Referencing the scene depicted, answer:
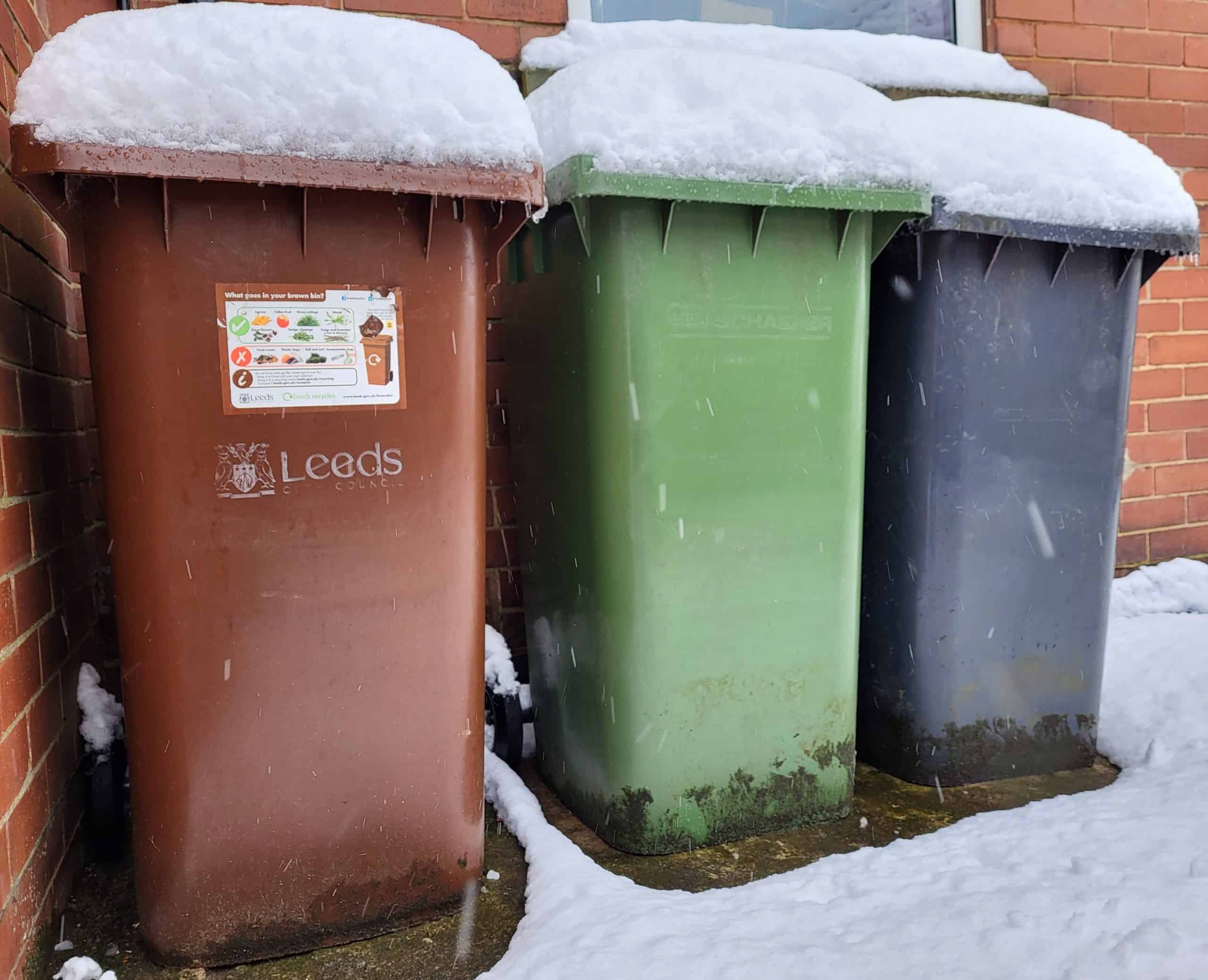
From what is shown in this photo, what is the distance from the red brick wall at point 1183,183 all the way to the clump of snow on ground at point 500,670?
2808 millimetres

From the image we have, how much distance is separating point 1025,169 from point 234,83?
179cm

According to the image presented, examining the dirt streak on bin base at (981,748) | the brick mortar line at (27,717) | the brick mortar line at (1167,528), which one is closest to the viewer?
the brick mortar line at (27,717)

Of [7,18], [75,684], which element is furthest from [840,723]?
[7,18]

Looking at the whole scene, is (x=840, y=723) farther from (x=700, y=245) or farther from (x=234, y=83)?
(x=234, y=83)

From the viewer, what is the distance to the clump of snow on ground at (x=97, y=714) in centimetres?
202

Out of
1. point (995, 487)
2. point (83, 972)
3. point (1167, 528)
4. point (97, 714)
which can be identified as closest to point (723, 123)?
point (995, 487)

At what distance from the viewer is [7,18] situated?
1.81m

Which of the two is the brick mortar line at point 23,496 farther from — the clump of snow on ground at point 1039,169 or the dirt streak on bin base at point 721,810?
the clump of snow on ground at point 1039,169

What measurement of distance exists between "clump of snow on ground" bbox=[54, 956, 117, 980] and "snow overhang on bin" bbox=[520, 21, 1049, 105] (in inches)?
105

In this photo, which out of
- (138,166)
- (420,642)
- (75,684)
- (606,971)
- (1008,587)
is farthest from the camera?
(1008,587)

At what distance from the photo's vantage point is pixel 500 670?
249cm

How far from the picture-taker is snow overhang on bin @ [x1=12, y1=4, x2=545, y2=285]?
1396 millimetres

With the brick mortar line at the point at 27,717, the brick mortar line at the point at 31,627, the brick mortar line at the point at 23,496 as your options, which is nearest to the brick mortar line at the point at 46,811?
the brick mortar line at the point at 27,717

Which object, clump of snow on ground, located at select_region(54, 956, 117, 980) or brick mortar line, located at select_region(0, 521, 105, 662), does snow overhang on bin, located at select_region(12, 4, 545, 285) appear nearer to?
brick mortar line, located at select_region(0, 521, 105, 662)
